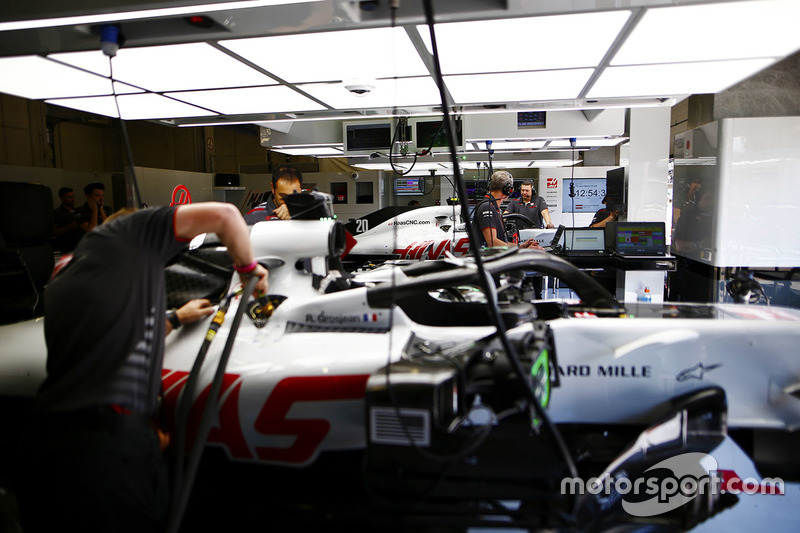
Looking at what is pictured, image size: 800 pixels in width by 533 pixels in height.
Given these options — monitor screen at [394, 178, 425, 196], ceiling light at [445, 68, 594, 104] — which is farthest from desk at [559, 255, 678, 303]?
monitor screen at [394, 178, 425, 196]

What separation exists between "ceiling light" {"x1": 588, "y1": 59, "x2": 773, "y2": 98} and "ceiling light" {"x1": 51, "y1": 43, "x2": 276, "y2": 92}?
1.88 m

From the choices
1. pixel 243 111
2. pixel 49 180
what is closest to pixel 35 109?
pixel 49 180

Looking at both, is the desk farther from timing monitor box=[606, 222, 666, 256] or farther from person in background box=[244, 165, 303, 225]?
person in background box=[244, 165, 303, 225]

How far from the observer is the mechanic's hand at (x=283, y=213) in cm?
232

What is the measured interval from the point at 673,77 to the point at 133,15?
103 inches

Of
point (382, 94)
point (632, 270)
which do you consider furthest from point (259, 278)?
point (632, 270)

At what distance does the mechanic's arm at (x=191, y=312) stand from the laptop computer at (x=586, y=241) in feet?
11.8

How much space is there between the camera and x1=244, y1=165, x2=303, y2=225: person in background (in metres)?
2.39

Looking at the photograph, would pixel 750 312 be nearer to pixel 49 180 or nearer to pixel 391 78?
pixel 391 78

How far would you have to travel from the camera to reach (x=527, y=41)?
213cm

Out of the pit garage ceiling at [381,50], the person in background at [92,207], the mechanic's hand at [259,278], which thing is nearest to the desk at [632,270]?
the pit garage ceiling at [381,50]

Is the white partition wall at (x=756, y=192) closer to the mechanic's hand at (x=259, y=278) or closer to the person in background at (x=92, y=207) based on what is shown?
the mechanic's hand at (x=259, y=278)

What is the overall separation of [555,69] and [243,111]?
222cm

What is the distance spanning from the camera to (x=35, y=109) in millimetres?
3100
